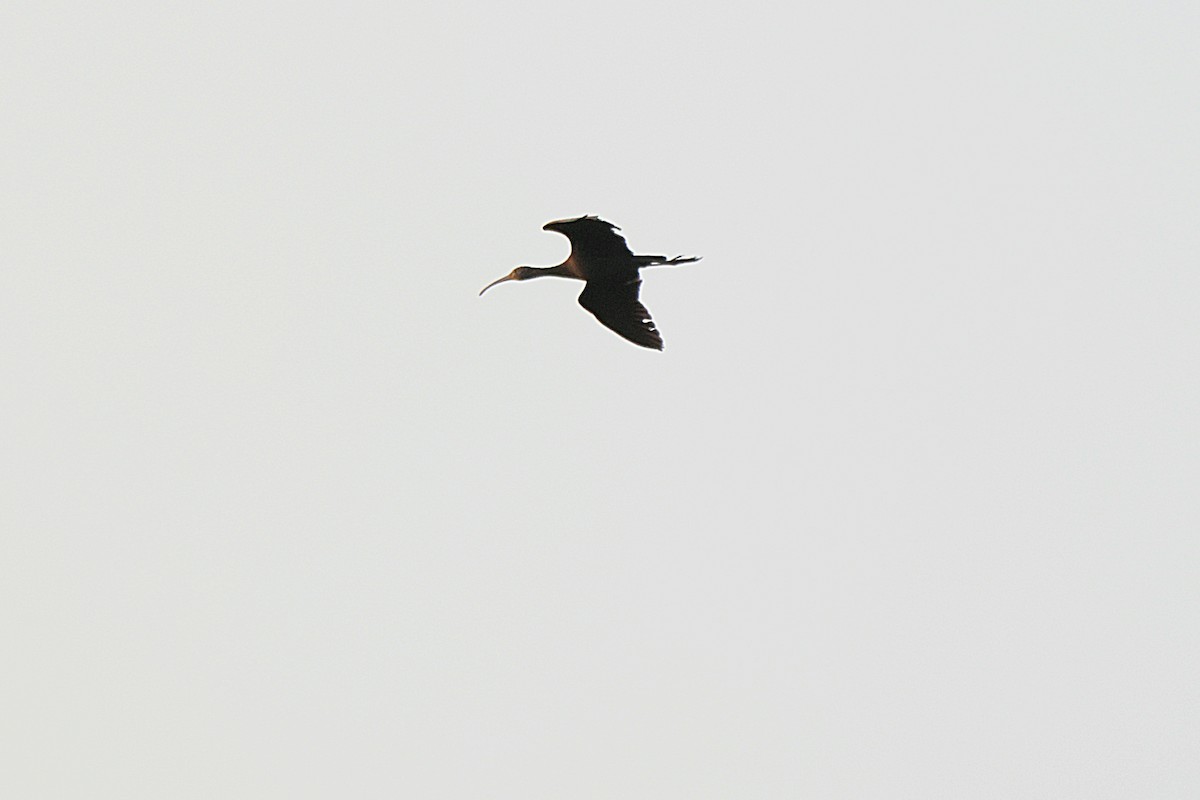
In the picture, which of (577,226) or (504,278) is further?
(504,278)

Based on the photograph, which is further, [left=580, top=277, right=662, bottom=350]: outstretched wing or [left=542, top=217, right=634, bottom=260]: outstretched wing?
[left=580, top=277, right=662, bottom=350]: outstretched wing

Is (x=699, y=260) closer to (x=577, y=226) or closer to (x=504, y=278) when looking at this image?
(x=577, y=226)

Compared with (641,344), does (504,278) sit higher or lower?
higher

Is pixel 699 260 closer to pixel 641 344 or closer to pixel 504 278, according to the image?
pixel 641 344

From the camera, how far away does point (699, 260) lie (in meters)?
37.2

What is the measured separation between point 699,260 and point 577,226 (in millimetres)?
2084

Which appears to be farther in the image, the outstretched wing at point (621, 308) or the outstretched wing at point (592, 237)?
the outstretched wing at point (621, 308)

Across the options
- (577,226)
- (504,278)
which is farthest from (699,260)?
(504,278)

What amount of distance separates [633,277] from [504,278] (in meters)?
3.40

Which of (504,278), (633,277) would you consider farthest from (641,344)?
(504,278)

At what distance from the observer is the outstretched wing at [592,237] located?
36.8m

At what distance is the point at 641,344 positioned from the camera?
3884 cm

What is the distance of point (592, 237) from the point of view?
3784 cm

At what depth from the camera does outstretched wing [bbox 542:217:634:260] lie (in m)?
36.8
